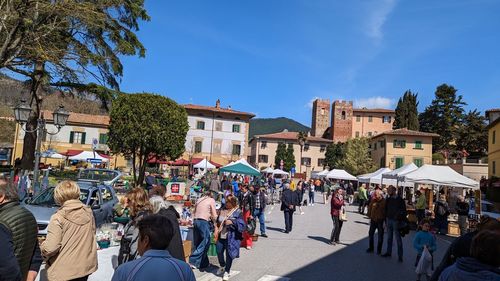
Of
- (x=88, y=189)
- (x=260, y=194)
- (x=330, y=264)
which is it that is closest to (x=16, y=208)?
(x=330, y=264)

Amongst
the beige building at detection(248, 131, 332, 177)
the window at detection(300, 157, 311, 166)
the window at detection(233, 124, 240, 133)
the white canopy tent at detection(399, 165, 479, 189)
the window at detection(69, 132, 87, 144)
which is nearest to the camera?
the white canopy tent at detection(399, 165, 479, 189)

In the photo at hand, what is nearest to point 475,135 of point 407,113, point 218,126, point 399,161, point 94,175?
→ point 399,161

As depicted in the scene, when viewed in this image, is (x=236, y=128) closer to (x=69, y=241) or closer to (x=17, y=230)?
(x=69, y=241)

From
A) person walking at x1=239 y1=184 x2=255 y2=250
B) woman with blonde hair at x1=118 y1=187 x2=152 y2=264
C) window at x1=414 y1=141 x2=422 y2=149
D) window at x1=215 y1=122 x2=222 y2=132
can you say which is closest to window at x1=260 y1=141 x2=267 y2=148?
window at x1=215 y1=122 x2=222 y2=132

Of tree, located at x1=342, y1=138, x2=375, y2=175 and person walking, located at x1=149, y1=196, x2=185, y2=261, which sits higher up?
tree, located at x1=342, y1=138, x2=375, y2=175

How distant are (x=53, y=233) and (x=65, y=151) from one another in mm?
51967

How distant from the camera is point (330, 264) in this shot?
853cm

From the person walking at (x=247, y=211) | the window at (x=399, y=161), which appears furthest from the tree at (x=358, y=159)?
the person walking at (x=247, y=211)

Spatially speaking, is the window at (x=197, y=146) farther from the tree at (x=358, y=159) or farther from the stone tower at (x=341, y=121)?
the stone tower at (x=341, y=121)

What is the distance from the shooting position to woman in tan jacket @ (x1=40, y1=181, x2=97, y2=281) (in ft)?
11.3

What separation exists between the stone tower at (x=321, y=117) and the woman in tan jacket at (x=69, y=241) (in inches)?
3445

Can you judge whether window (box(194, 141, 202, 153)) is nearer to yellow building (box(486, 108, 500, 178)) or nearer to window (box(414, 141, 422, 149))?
window (box(414, 141, 422, 149))

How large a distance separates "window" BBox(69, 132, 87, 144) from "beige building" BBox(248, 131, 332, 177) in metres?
28.3

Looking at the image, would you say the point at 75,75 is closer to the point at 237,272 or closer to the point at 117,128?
the point at 237,272
